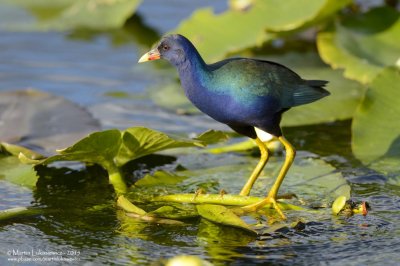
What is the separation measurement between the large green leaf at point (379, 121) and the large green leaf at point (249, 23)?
2.78ft

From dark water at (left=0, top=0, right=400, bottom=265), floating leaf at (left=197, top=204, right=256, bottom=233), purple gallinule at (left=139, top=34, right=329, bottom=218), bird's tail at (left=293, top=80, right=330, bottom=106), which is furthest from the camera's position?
bird's tail at (left=293, top=80, right=330, bottom=106)

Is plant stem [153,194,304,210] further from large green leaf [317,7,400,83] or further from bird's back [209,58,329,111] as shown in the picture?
large green leaf [317,7,400,83]

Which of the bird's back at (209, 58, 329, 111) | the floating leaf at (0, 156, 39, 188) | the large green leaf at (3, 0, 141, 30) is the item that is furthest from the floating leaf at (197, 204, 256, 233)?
the large green leaf at (3, 0, 141, 30)

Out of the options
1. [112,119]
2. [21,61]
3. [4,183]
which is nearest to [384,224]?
[4,183]

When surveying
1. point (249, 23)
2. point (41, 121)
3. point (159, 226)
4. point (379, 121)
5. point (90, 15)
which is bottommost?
point (159, 226)

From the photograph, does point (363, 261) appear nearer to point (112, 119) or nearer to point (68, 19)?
point (112, 119)

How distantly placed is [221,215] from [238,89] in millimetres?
491

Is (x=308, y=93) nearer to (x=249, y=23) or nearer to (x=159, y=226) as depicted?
(x=159, y=226)

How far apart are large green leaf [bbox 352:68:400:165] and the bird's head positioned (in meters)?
1.14

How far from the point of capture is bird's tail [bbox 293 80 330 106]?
3.76m

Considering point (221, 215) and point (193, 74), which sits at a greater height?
point (193, 74)

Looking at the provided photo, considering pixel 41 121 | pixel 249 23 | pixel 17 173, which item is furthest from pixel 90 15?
pixel 17 173

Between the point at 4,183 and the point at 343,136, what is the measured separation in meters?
1.81

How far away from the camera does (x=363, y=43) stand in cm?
530
